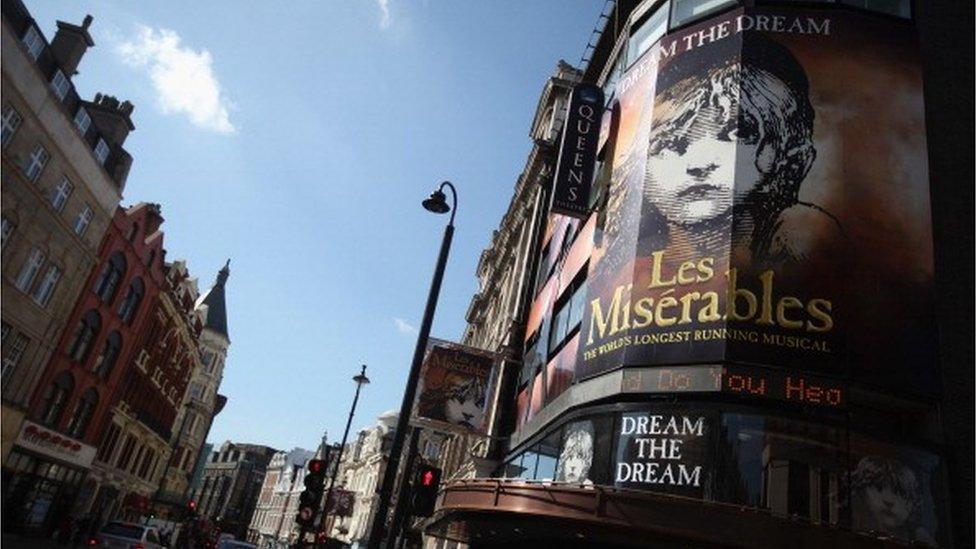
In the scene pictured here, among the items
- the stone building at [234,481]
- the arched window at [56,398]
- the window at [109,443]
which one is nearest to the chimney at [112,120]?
the arched window at [56,398]

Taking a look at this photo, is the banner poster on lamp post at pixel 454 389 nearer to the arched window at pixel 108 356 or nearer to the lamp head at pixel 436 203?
the lamp head at pixel 436 203

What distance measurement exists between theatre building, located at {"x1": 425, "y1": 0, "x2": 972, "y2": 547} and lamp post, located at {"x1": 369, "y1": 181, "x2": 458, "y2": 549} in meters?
3.96

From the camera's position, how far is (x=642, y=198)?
17203 mm

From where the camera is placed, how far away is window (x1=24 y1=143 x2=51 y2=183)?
2833cm

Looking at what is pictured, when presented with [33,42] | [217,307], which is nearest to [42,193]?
[33,42]

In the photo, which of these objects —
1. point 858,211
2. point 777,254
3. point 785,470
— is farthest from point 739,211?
point 785,470

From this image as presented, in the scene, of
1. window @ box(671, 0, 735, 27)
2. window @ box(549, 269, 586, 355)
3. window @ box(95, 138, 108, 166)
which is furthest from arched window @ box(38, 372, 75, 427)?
window @ box(671, 0, 735, 27)

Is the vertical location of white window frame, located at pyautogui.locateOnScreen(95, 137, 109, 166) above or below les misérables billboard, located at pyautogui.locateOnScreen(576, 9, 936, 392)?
above

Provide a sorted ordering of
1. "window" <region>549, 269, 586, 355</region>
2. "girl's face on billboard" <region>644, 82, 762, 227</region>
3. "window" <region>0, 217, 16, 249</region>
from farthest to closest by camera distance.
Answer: "window" <region>0, 217, 16, 249</region> < "window" <region>549, 269, 586, 355</region> < "girl's face on billboard" <region>644, 82, 762, 227</region>

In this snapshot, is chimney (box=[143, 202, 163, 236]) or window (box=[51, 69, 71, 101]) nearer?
window (box=[51, 69, 71, 101])

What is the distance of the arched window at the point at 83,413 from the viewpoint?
3971 cm

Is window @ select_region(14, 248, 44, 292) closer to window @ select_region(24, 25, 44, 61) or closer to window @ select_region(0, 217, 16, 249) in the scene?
window @ select_region(0, 217, 16, 249)

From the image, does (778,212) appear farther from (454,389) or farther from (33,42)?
(33,42)

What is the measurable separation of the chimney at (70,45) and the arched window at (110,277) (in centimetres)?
1110
